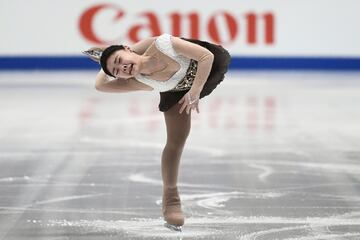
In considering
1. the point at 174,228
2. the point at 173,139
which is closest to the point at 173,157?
the point at 173,139

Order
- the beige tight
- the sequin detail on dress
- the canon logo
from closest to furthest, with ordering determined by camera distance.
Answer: the sequin detail on dress → the beige tight → the canon logo

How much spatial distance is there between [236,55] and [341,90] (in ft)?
10.5

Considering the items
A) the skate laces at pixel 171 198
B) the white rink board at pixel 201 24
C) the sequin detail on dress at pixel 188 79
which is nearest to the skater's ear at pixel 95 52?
the sequin detail on dress at pixel 188 79

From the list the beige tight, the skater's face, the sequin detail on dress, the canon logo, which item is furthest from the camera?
the canon logo

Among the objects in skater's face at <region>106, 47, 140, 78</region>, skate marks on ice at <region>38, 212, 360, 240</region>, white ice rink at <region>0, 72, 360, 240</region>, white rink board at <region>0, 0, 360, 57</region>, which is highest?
skater's face at <region>106, 47, 140, 78</region>

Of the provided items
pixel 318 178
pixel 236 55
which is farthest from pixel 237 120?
pixel 236 55

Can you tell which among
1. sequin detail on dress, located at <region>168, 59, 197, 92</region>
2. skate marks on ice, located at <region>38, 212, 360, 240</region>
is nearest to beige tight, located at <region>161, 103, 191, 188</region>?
sequin detail on dress, located at <region>168, 59, 197, 92</region>

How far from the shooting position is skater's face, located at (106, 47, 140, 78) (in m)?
2.76

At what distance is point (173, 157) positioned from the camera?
315cm

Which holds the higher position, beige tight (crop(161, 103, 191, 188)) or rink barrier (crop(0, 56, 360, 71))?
beige tight (crop(161, 103, 191, 188))

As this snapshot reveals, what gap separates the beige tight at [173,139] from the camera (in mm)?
3070

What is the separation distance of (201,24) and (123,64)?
9.34 meters

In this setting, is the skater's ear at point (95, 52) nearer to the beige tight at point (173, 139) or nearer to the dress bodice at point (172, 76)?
the dress bodice at point (172, 76)

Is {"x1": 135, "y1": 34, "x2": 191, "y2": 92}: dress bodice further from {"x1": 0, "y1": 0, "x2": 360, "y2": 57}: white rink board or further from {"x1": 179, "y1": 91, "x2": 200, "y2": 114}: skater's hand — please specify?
{"x1": 0, "y1": 0, "x2": 360, "y2": 57}: white rink board
